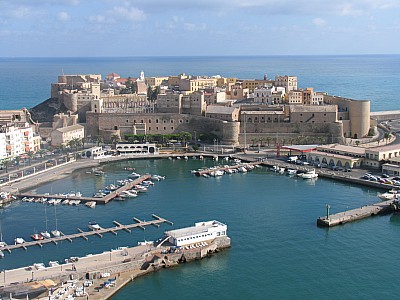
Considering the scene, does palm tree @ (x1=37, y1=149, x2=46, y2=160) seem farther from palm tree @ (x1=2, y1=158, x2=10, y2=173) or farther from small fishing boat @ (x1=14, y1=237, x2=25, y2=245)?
small fishing boat @ (x1=14, y1=237, x2=25, y2=245)

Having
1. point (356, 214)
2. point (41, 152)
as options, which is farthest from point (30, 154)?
point (356, 214)

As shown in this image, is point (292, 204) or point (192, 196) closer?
point (292, 204)

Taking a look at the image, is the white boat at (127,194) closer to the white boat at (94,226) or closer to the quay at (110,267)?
the white boat at (94,226)

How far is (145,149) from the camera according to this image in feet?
128

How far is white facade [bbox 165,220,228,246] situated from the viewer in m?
19.8

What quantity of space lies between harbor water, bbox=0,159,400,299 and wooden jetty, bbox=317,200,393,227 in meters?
0.33

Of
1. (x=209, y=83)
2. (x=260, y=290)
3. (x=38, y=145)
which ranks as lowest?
(x=260, y=290)

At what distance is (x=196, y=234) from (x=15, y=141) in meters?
20.4

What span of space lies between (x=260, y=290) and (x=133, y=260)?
4337 mm

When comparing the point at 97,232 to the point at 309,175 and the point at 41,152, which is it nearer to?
the point at 309,175

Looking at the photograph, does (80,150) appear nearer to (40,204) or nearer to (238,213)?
(40,204)

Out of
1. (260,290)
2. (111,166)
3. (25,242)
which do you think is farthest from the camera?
(111,166)

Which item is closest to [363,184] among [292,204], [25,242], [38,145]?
Result: [292,204]

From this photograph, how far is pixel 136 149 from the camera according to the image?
Answer: 38906 millimetres
